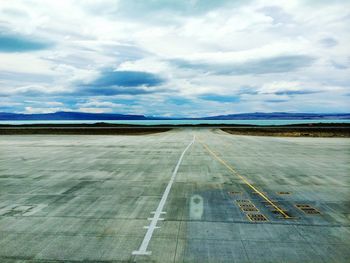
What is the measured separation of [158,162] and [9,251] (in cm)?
1710

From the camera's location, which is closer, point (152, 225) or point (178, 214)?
point (152, 225)

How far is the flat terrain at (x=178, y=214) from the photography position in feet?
26.9

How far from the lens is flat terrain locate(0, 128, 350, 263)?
8.19 m

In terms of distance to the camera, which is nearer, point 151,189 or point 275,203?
point 275,203

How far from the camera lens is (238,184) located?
1681 cm

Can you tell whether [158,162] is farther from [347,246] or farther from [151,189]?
[347,246]

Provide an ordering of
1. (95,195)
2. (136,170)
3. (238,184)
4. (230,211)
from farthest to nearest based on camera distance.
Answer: (136,170), (238,184), (95,195), (230,211)

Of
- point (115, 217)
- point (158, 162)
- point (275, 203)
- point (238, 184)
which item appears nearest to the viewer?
point (115, 217)

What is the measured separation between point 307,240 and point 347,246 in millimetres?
1031

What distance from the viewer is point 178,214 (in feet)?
37.0

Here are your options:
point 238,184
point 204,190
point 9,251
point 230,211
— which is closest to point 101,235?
point 9,251

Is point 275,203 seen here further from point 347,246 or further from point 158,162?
point 158,162

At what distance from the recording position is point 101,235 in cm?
930

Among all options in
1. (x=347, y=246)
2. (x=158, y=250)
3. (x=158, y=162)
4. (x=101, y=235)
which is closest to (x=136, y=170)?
(x=158, y=162)
